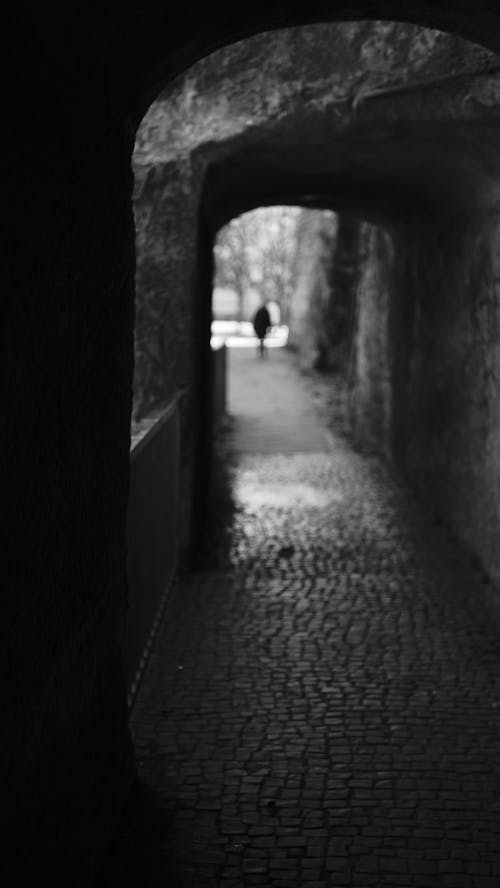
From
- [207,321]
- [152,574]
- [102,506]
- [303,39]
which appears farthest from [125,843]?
[207,321]

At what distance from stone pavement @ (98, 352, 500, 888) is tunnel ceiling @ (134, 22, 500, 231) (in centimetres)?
273

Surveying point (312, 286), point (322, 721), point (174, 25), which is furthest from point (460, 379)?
point (312, 286)

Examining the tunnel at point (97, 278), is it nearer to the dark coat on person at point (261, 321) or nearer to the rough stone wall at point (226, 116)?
the rough stone wall at point (226, 116)

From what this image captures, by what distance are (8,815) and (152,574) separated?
3.60 meters

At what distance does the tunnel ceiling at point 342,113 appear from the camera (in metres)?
6.99

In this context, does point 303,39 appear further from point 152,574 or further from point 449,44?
point 152,574

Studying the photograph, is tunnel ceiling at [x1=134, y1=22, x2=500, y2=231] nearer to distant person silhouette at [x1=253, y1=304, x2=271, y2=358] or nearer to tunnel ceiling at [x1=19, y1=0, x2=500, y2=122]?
tunnel ceiling at [x1=19, y1=0, x2=500, y2=122]

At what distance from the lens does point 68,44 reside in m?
3.40

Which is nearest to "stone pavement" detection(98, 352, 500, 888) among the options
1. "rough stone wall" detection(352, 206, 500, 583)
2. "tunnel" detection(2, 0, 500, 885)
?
"tunnel" detection(2, 0, 500, 885)

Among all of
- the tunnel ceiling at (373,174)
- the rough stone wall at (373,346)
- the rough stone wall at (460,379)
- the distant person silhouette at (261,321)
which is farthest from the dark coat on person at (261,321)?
the tunnel ceiling at (373,174)

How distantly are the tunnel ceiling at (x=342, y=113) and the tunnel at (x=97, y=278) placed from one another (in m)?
0.02

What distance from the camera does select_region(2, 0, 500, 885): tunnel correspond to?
3.08 metres

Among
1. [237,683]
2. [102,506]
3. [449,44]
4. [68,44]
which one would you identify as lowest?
[237,683]

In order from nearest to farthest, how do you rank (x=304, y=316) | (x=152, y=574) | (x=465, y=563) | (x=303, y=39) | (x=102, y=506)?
(x=102, y=506) → (x=152, y=574) → (x=303, y=39) → (x=465, y=563) → (x=304, y=316)
